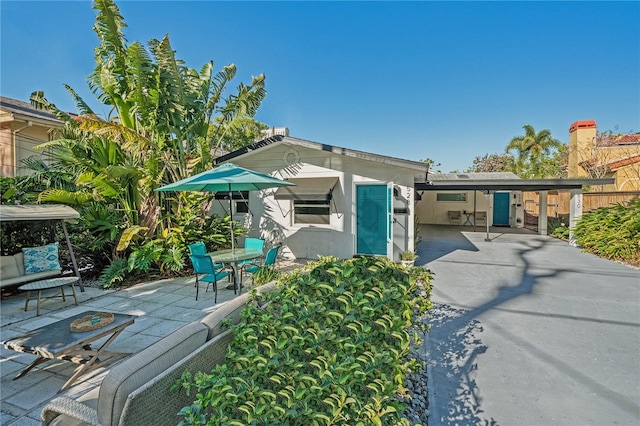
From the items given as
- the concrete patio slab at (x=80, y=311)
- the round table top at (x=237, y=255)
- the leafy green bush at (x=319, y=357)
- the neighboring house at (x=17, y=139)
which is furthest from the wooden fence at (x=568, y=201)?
the neighboring house at (x=17, y=139)

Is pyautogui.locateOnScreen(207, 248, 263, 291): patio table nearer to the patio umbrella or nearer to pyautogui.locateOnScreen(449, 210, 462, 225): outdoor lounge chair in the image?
the patio umbrella

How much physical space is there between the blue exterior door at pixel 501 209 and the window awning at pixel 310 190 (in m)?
18.3

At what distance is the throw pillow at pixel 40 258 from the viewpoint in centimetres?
695

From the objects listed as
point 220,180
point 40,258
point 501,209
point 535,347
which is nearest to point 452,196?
point 501,209

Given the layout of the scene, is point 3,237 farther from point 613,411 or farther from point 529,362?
point 613,411

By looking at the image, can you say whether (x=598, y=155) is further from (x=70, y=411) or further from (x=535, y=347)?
(x=70, y=411)

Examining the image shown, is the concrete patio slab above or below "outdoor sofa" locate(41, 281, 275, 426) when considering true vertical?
below

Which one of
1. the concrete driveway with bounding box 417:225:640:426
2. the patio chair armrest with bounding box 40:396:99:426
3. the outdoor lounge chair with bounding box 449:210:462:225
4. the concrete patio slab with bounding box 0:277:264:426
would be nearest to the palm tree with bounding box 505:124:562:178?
the outdoor lounge chair with bounding box 449:210:462:225

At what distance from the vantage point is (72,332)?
3.86 meters

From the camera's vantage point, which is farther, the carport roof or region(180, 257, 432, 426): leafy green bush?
the carport roof

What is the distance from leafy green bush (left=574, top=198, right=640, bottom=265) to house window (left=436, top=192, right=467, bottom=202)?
10510 mm

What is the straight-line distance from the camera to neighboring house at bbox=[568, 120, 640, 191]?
58.3 ft

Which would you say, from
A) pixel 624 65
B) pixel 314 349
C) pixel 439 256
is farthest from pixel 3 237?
pixel 624 65

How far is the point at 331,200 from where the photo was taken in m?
11.0
